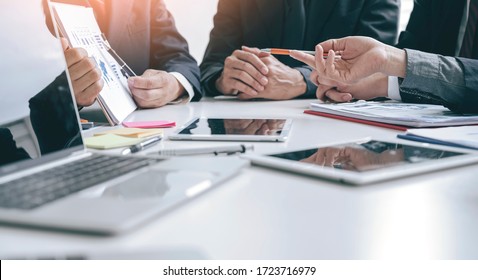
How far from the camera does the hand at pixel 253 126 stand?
2.51 ft

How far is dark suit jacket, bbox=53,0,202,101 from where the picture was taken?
1.40m

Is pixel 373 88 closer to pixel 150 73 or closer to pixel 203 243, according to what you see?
pixel 150 73

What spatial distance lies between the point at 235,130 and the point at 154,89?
0.44 m

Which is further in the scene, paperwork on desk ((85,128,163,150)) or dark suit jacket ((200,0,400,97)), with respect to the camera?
dark suit jacket ((200,0,400,97))

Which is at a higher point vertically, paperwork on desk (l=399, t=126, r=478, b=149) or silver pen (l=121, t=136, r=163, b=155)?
paperwork on desk (l=399, t=126, r=478, b=149)

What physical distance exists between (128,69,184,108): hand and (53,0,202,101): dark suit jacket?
106 millimetres

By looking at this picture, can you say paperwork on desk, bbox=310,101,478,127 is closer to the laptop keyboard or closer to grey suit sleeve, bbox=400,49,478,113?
grey suit sleeve, bbox=400,49,478,113

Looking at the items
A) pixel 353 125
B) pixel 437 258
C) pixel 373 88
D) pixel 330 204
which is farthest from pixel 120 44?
pixel 437 258

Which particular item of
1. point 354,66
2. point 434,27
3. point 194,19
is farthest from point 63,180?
point 194,19

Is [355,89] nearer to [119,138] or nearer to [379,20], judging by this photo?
[379,20]

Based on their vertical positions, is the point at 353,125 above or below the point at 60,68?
below

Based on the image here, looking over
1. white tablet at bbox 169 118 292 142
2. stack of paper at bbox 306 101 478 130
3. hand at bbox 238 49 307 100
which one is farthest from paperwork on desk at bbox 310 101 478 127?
hand at bbox 238 49 307 100

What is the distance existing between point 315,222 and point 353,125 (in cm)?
51

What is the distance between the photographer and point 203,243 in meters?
0.35
